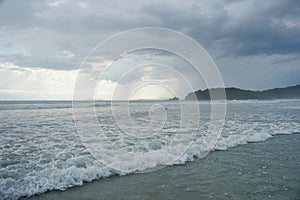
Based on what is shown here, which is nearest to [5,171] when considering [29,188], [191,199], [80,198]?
[29,188]

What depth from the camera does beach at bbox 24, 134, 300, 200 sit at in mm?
7000

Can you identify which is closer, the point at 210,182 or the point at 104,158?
the point at 210,182

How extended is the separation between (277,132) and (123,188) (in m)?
13.5

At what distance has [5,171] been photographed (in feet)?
28.4

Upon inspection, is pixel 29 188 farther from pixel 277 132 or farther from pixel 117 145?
pixel 277 132

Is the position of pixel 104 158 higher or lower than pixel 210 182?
higher

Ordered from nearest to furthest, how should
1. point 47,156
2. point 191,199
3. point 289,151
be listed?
point 191,199 < point 47,156 < point 289,151

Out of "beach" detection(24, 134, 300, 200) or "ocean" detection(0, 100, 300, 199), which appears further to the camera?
"ocean" detection(0, 100, 300, 199)

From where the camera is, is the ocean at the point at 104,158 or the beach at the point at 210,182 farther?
the ocean at the point at 104,158

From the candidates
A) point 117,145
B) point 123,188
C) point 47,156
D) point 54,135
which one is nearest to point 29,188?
point 123,188

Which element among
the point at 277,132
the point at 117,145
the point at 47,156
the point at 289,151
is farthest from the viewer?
the point at 277,132

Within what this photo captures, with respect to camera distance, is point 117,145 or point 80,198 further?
point 117,145

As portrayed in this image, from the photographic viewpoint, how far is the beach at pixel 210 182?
7.00 metres

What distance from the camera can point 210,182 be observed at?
7.93 meters
